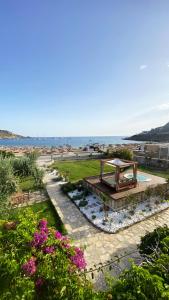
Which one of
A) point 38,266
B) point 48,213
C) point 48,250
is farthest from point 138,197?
point 38,266

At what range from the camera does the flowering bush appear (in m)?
2.72

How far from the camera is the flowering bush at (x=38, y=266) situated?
2.72 m

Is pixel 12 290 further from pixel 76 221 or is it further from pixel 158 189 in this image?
A: pixel 158 189

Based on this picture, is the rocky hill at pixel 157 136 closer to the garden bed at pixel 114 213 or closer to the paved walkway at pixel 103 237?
the garden bed at pixel 114 213

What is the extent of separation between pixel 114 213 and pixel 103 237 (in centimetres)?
231

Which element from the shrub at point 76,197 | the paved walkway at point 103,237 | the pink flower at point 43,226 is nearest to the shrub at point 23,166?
the shrub at point 76,197

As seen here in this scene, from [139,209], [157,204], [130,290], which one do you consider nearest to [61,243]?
[130,290]

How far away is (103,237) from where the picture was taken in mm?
8617

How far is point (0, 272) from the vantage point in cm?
287

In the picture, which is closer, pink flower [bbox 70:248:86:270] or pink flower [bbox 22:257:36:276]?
pink flower [bbox 22:257:36:276]

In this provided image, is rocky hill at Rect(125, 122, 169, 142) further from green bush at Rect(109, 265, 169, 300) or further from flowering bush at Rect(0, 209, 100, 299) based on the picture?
green bush at Rect(109, 265, 169, 300)

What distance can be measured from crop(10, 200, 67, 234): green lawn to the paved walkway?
28 cm

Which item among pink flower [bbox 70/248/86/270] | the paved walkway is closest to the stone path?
the paved walkway

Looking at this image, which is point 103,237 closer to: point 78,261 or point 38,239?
point 78,261
